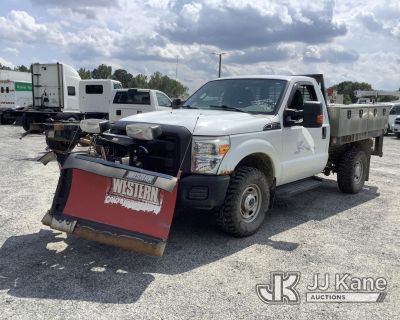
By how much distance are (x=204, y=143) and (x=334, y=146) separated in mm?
3251

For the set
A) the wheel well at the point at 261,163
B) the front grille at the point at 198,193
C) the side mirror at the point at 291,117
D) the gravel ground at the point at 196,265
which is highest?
the side mirror at the point at 291,117

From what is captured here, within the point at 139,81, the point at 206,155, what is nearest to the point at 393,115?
the point at 206,155

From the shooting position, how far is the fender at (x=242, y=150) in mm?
4750

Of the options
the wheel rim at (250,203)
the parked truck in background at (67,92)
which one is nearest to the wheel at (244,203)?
the wheel rim at (250,203)

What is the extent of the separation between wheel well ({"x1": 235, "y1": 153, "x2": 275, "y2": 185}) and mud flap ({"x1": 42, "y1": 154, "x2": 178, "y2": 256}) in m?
1.31

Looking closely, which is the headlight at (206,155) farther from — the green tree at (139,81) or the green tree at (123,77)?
the green tree at (123,77)

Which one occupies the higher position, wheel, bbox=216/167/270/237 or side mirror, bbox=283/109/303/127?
side mirror, bbox=283/109/303/127

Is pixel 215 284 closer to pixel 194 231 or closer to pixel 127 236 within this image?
pixel 127 236

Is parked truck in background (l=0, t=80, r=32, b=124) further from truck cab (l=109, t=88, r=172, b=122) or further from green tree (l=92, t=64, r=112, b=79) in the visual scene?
green tree (l=92, t=64, r=112, b=79)

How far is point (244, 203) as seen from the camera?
516 cm

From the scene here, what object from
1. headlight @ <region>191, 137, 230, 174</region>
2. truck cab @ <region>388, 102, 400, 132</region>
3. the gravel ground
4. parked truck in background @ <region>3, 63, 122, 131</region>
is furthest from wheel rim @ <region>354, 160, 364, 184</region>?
truck cab @ <region>388, 102, 400, 132</region>

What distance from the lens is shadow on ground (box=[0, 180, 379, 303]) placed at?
12.6 ft

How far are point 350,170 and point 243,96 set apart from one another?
2.80m

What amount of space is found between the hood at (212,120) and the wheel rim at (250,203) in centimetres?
71
